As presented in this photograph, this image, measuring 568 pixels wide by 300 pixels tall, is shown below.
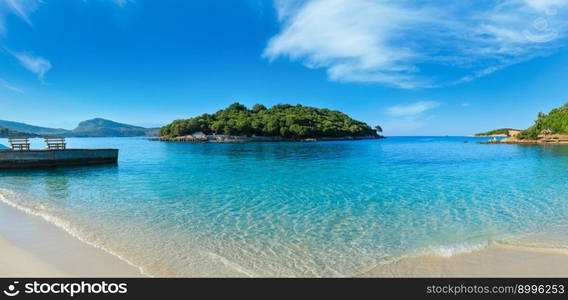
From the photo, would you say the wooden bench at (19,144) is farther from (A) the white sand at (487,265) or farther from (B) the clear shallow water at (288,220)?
(A) the white sand at (487,265)

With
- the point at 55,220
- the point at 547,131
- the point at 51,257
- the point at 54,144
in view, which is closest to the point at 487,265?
the point at 51,257

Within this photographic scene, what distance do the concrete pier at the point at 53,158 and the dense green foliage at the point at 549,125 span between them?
125m

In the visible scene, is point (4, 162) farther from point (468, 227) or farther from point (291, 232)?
point (468, 227)

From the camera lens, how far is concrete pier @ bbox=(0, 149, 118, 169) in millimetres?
25766

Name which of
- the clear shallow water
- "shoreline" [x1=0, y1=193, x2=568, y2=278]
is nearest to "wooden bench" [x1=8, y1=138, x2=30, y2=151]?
the clear shallow water

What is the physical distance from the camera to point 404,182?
694 inches

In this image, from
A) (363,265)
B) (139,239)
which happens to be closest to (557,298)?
(363,265)

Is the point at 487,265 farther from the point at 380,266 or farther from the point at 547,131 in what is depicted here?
the point at 547,131

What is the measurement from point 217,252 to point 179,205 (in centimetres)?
555

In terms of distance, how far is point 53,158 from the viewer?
91.0 ft

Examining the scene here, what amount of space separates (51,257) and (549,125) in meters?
147

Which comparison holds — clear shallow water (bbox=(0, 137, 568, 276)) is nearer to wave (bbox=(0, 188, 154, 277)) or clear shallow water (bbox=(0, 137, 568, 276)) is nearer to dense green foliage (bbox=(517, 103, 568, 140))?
wave (bbox=(0, 188, 154, 277))

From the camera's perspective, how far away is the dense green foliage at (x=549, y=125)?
3862 inches

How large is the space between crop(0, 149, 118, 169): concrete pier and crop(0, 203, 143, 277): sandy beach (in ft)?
78.4
